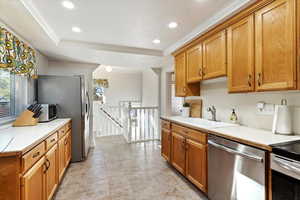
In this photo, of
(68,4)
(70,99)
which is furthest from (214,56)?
(70,99)

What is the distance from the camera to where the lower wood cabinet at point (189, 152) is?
6.76 ft

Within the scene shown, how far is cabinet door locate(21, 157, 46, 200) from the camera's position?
51.4 inches

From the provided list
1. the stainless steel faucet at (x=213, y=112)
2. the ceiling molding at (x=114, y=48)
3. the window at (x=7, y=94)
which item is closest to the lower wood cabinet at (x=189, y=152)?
the stainless steel faucet at (x=213, y=112)

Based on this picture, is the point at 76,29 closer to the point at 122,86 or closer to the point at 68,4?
the point at 68,4

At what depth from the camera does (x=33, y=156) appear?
148 cm

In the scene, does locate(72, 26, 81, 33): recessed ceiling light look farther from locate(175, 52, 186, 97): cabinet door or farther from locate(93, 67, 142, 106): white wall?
locate(93, 67, 142, 106): white wall

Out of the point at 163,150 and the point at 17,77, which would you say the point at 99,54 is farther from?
the point at 163,150

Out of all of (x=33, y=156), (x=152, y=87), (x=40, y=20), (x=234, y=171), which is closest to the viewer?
(x=33, y=156)

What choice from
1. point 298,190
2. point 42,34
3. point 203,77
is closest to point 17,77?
point 42,34

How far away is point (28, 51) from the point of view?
2.59 metres

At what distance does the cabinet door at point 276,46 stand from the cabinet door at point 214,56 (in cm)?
48

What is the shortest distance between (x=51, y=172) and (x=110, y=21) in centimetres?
213

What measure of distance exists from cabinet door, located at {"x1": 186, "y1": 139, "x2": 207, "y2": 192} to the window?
274 cm

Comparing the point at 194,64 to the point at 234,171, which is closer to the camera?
the point at 234,171
